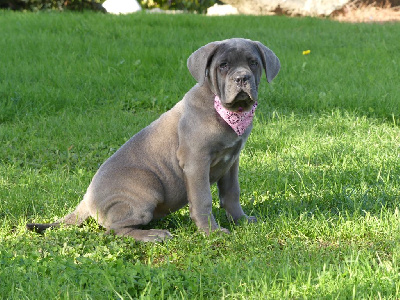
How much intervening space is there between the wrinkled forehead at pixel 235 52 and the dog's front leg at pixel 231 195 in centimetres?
89

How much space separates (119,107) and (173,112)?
3.65 m

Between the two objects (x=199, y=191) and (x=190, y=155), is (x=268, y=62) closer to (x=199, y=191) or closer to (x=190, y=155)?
(x=190, y=155)

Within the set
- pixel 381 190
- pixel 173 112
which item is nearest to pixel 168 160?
pixel 173 112

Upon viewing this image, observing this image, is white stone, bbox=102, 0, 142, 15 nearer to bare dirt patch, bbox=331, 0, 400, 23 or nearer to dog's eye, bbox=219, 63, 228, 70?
bare dirt patch, bbox=331, 0, 400, 23

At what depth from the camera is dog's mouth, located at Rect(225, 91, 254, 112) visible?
424 centimetres

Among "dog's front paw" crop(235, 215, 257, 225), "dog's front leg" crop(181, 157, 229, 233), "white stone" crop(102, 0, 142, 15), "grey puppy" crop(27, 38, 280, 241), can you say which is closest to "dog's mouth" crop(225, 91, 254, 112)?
"grey puppy" crop(27, 38, 280, 241)

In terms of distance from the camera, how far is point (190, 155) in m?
4.36

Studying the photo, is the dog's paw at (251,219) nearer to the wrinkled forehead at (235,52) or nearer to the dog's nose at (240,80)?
the dog's nose at (240,80)

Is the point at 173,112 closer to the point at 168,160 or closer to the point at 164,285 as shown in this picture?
the point at 168,160

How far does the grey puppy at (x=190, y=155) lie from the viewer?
4316 millimetres

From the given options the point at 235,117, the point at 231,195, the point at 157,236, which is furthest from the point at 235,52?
the point at 157,236

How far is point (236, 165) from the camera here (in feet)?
15.7

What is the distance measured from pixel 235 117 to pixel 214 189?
147 centimetres

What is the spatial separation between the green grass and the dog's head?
3.31 feet
